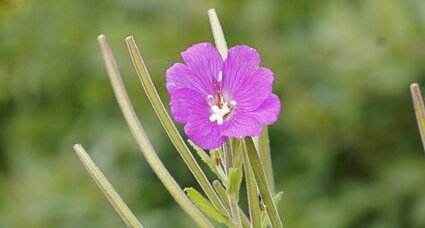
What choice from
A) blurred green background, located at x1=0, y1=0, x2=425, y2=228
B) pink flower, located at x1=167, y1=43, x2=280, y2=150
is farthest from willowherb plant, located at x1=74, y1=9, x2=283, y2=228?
blurred green background, located at x1=0, y1=0, x2=425, y2=228

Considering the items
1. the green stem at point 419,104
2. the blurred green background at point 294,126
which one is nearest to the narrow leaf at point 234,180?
the green stem at point 419,104

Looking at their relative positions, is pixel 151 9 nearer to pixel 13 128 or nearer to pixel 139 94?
pixel 139 94

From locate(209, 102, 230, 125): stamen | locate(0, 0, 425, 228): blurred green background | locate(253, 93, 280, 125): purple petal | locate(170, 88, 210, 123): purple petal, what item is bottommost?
locate(0, 0, 425, 228): blurred green background

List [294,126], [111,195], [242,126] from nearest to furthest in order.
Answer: [242,126]
[111,195]
[294,126]

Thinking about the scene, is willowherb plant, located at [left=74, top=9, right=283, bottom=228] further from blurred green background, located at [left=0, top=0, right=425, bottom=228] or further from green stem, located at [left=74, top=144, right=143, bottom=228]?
blurred green background, located at [left=0, top=0, right=425, bottom=228]

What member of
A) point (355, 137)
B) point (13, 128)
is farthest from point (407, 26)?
point (13, 128)

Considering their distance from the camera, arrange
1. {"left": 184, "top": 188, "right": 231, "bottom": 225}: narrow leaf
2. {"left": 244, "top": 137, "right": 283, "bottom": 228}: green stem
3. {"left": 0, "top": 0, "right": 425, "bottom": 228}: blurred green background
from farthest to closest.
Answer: {"left": 0, "top": 0, "right": 425, "bottom": 228}: blurred green background
{"left": 184, "top": 188, "right": 231, "bottom": 225}: narrow leaf
{"left": 244, "top": 137, "right": 283, "bottom": 228}: green stem

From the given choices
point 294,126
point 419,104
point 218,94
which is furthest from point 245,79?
point 294,126

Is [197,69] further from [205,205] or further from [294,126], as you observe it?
[294,126]
